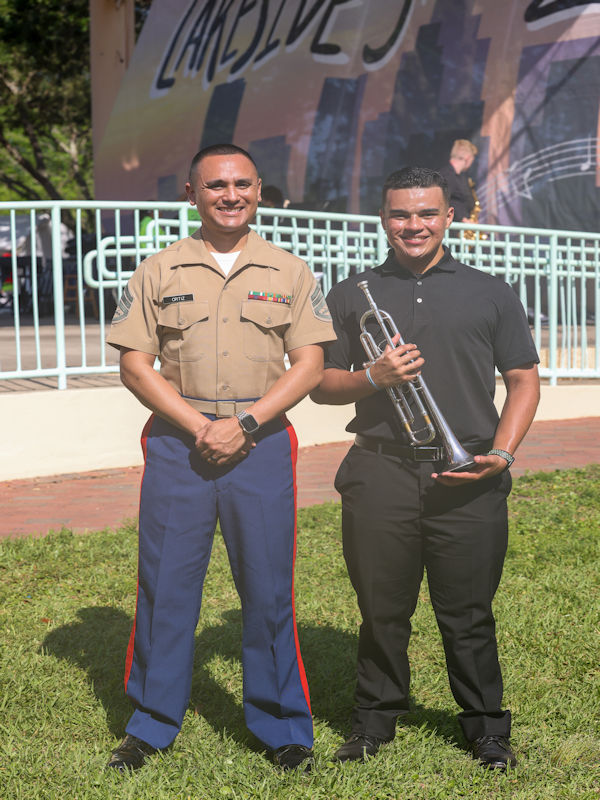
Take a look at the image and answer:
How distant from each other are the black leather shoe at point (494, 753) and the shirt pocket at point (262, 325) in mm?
1474

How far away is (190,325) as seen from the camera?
11.1 feet

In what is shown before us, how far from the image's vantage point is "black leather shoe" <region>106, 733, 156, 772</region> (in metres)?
3.51

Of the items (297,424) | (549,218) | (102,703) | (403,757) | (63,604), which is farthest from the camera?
(549,218)

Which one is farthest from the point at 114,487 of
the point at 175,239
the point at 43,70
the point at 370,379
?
the point at 43,70

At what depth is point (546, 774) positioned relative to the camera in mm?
3580

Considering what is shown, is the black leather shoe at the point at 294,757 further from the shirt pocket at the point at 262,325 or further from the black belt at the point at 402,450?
the shirt pocket at the point at 262,325

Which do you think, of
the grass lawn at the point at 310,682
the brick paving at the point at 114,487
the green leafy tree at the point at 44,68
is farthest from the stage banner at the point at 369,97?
the grass lawn at the point at 310,682

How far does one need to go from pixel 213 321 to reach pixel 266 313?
18 centimetres

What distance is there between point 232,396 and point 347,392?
395 millimetres

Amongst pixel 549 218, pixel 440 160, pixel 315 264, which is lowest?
pixel 315 264

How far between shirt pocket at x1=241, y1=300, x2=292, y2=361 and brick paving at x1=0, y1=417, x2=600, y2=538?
11.2 feet

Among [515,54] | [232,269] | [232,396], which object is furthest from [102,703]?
[515,54]

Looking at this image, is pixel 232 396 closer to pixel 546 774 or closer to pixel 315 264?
pixel 546 774

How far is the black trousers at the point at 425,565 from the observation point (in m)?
3.48
